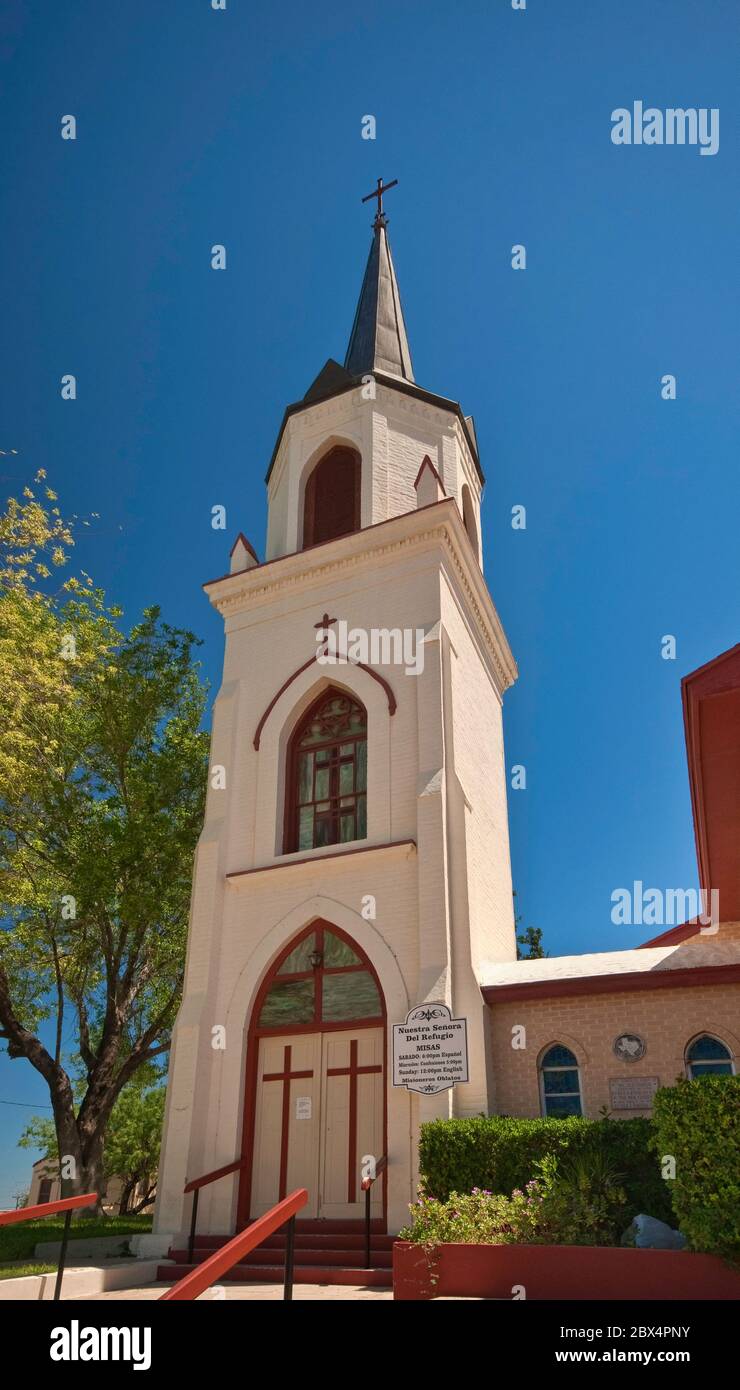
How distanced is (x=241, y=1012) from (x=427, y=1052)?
10.2 ft

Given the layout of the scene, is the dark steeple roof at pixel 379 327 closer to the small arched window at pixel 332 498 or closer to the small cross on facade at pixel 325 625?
the small arched window at pixel 332 498

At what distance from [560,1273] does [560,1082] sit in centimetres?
485

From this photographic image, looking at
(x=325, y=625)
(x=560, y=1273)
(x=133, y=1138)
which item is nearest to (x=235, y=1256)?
(x=560, y=1273)

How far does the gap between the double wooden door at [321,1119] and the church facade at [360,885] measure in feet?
0.09

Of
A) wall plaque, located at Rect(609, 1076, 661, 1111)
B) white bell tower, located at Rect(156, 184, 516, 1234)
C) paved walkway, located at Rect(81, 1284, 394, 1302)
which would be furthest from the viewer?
white bell tower, located at Rect(156, 184, 516, 1234)

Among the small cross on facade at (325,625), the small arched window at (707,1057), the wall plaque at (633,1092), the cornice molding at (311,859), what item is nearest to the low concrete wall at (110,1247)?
the cornice molding at (311,859)

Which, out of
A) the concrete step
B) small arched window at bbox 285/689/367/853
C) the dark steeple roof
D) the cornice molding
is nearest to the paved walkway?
the concrete step

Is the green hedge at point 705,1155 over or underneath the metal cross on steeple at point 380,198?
underneath

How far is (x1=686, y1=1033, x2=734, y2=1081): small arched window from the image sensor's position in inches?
457

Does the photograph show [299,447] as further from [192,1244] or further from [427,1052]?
[192,1244]

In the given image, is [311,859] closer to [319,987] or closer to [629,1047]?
[319,987]

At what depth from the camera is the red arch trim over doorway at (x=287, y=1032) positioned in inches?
496

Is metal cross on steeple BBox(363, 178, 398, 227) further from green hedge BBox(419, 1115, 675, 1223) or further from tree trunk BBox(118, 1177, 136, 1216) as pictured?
tree trunk BBox(118, 1177, 136, 1216)

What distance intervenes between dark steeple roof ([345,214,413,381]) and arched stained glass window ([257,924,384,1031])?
10.8 metres
